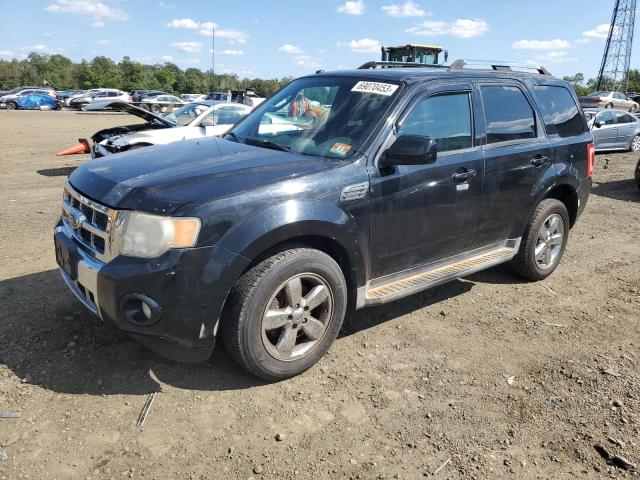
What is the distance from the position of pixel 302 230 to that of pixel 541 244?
3.00 m

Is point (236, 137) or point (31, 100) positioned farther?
point (31, 100)

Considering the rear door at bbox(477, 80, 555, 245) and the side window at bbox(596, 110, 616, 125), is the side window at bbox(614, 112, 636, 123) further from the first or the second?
the rear door at bbox(477, 80, 555, 245)

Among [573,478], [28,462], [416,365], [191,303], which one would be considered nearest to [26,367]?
[28,462]

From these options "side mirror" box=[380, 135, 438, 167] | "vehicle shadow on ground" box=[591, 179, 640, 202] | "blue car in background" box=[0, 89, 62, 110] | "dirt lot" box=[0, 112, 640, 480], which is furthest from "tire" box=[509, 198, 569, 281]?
"blue car in background" box=[0, 89, 62, 110]

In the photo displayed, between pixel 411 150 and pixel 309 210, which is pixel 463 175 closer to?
pixel 411 150

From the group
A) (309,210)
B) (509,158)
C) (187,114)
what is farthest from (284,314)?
(187,114)

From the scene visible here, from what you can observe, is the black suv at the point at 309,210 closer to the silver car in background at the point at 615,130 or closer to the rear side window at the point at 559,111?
the rear side window at the point at 559,111

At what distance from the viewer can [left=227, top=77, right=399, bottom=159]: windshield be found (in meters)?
3.61

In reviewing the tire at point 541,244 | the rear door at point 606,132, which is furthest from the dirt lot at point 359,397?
the rear door at point 606,132

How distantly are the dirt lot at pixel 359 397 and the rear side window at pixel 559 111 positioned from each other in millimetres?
1626

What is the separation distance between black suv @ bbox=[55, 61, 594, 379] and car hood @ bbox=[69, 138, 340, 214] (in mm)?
12

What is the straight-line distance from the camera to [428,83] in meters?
3.87

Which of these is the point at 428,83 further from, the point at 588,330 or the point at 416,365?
the point at 588,330

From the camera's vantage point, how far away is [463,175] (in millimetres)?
3979
